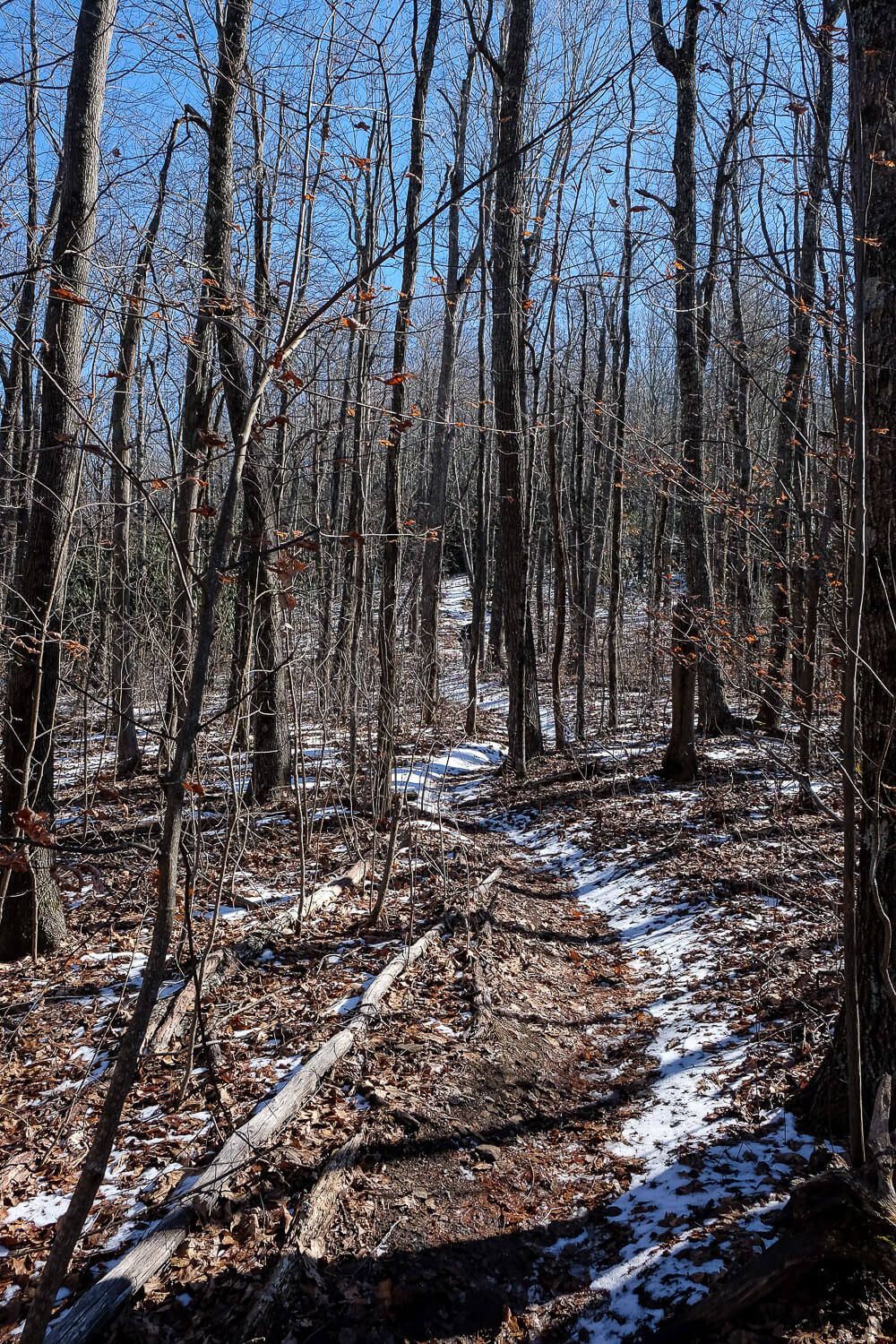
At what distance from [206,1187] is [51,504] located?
14.2 ft

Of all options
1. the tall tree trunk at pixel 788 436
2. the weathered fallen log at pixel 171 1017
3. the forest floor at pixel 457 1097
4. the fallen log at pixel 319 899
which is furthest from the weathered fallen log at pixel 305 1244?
the tall tree trunk at pixel 788 436

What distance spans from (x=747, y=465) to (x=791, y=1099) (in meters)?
12.7

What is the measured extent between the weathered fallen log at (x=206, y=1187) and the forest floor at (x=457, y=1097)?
59 millimetres

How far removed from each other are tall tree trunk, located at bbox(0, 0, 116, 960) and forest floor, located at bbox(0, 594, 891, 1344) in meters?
0.51

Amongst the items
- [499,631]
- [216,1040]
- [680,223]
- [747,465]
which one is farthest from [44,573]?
[499,631]

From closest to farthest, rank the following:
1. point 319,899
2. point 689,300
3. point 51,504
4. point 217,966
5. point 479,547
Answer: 1. point 217,966
2. point 51,504
3. point 319,899
4. point 689,300
5. point 479,547

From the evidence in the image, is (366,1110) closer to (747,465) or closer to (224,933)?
(224,933)

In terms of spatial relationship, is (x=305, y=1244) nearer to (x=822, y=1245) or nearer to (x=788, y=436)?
(x=822, y=1245)

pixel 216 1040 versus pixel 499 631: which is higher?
pixel 499 631

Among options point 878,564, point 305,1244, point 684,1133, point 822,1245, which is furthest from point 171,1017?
point 878,564

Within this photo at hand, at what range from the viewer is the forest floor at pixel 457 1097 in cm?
300

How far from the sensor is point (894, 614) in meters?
3.00

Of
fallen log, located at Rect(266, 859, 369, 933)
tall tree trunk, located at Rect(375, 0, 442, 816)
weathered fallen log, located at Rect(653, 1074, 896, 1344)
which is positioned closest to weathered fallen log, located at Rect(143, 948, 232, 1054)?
fallen log, located at Rect(266, 859, 369, 933)

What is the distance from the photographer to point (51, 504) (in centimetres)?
562
